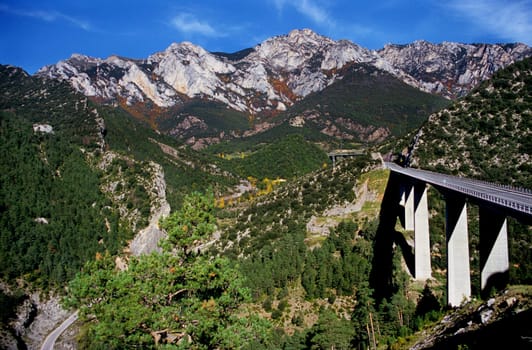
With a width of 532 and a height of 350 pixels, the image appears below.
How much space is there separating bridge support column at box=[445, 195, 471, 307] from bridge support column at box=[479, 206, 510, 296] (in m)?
4.26

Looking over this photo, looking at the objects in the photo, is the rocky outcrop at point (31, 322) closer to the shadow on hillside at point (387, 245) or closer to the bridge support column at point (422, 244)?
the shadow on hillside at point (387, 245)

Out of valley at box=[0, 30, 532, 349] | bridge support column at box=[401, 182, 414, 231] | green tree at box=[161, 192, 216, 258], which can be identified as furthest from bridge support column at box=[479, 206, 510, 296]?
bridge support column at box=[401, 182, 414, 231]

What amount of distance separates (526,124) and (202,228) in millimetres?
58008

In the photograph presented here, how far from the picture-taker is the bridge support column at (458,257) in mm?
28828

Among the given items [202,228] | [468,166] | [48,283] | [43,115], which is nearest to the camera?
[202,228]

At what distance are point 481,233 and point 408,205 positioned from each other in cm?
2674

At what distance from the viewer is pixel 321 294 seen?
45.1 metres

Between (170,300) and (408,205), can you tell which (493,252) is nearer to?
(170,300)

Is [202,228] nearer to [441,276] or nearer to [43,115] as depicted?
[441,276]

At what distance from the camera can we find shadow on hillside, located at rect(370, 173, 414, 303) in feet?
143

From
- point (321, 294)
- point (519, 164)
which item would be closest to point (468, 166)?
point (519, 164)

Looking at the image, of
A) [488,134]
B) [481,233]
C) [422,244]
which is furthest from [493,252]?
[488,134]

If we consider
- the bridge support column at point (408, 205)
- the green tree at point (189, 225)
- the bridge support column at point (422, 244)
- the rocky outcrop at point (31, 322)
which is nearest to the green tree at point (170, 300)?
the green tree at point (189, 225)

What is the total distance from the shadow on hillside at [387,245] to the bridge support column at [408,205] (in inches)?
75.2
